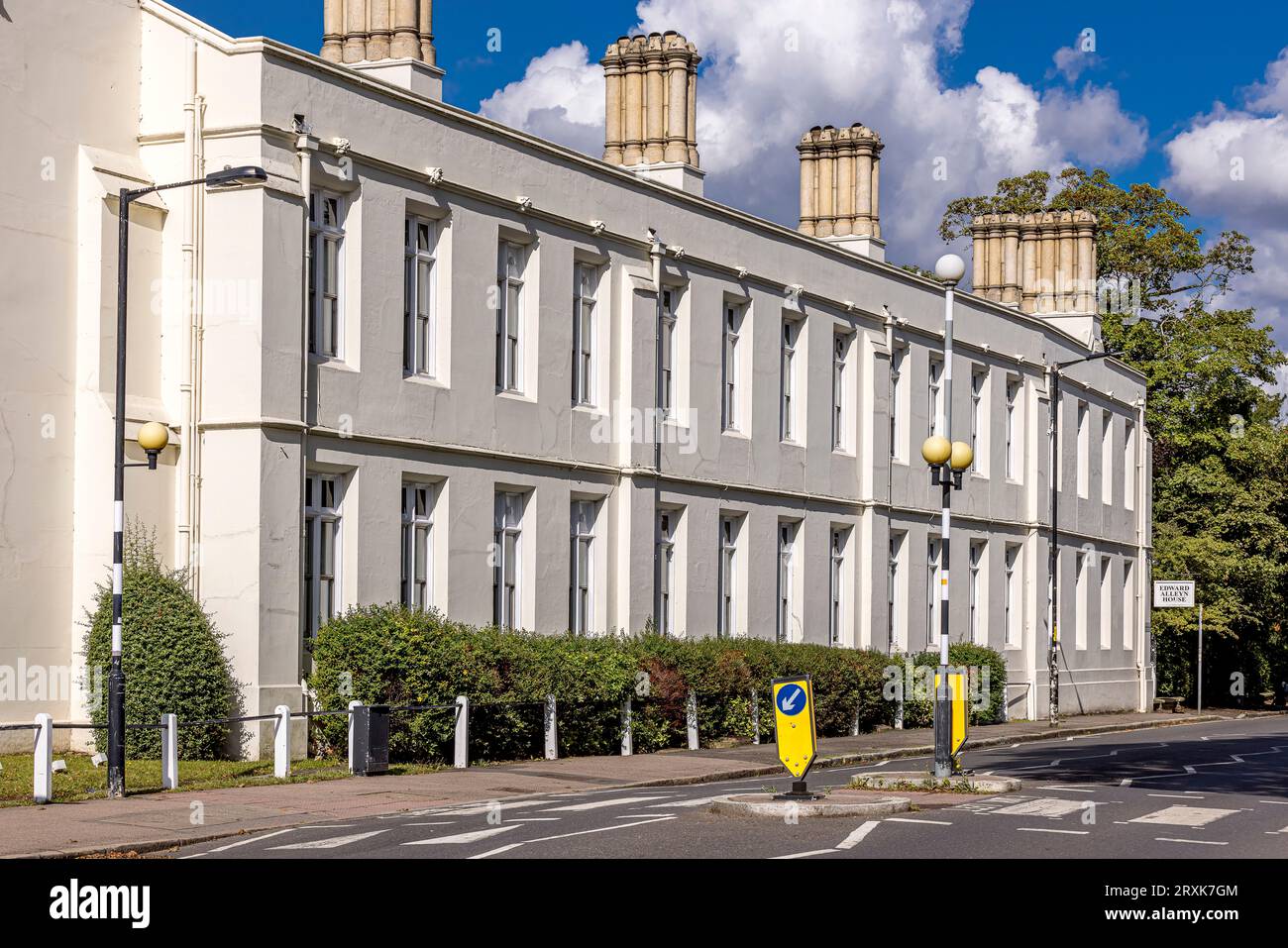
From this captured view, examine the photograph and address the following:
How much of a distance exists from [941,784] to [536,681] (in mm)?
7728

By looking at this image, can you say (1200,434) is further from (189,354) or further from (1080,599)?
(189,354)

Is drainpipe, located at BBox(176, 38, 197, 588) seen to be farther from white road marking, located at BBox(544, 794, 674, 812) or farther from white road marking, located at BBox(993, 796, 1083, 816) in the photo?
white road marking, located at BBox(993, 796, 1083, 816)

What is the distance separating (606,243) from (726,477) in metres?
5.62

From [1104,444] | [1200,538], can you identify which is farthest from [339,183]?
[1200,538]

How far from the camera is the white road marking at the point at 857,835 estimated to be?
14969 millimetres

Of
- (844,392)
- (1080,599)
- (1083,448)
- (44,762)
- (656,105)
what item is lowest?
(44,762)

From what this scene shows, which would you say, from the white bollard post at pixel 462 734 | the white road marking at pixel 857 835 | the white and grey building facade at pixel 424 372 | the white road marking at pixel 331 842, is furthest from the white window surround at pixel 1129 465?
the white road marking at pixel 331 842

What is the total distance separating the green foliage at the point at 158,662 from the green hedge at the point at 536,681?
1.73 m

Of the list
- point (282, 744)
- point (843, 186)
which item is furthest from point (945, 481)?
point (843, 186)

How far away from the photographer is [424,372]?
2753 centimetres

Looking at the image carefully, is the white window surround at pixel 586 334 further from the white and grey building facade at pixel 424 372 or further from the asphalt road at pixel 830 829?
the asphalt road at pixel 830 829

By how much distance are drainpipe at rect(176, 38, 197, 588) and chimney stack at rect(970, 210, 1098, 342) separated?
3077 cm

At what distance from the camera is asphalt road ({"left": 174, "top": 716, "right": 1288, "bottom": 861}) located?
14.5 meters

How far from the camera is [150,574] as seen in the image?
22953 mm
